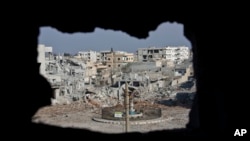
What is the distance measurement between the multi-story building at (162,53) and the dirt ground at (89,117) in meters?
35.2

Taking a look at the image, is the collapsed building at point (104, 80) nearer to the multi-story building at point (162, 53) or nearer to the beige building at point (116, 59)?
the beige building at point (116, 59)

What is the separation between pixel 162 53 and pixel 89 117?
48.8 meters

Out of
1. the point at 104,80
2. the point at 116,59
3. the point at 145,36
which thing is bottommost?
the point at 104,80

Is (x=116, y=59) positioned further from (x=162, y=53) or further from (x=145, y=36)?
(x=145, y=36)

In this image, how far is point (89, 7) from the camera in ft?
16.3

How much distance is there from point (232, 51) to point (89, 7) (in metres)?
1.82

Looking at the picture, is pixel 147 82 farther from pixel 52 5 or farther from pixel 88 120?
pixel 52 5

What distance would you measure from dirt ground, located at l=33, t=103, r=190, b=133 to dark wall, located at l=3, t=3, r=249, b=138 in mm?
15414

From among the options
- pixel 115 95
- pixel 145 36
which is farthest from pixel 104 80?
pixel 145 36

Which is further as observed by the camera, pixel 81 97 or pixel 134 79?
pixel 134 79

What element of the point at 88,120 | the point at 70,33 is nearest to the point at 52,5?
the point at 70,33

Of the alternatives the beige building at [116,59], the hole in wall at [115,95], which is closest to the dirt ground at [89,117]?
the hole in wall at [115,95]

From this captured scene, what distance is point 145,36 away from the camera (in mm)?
5547

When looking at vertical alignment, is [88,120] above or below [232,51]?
below
